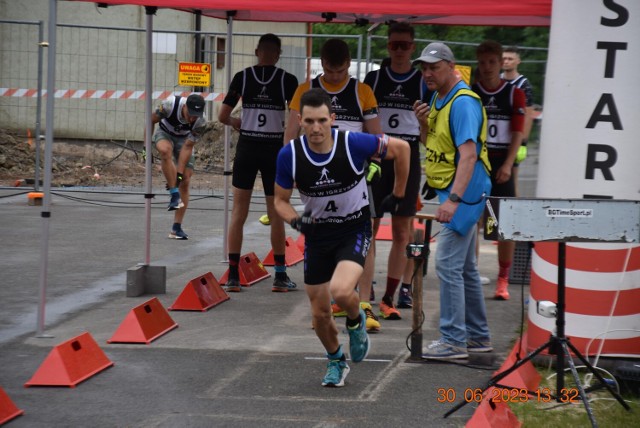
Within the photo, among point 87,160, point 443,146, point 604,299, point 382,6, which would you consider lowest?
point 87,160

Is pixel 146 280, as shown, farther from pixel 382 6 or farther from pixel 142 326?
pixel 382 6

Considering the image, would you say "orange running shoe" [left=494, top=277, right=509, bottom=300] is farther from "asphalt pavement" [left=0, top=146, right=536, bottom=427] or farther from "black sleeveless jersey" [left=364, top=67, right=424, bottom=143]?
"black sleeveless jersey" [left=364, top=67, right=424, bottom=143]

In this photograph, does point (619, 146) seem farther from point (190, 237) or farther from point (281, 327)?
point (190, 237)

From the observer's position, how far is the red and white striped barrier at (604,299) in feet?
22.9

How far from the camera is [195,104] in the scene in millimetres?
13594

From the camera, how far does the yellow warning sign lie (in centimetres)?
1859

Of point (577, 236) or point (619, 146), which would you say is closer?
point (577, 236)

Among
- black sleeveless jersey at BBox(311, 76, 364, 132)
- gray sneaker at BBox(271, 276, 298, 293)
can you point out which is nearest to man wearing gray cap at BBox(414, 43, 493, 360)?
black sleeveless jersey at BBox(311, 76, 364, 132)

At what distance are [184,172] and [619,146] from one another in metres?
7.84

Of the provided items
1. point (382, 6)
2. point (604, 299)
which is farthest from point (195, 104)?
point (604, 299)

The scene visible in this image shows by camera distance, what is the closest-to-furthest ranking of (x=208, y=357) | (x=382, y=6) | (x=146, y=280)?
1. (x=208, y=357)
2. (x=382, y=6)
3. (x=146, y=280)

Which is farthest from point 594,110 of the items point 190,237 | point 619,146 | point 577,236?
point 190,237

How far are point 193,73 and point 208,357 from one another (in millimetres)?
11705

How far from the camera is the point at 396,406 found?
6348 millimetres
